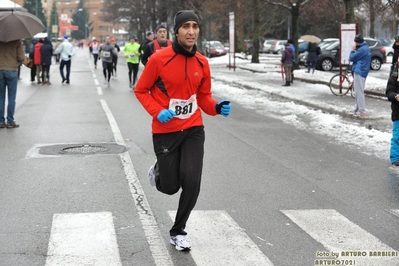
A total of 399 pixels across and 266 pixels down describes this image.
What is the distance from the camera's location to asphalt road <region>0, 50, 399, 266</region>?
5.33 metres

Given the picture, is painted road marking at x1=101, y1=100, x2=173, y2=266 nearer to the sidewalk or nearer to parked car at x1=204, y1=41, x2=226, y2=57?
the sidewalk

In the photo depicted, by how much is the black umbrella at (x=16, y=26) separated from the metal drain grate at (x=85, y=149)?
2.87 m

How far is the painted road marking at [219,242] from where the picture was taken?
201 inches

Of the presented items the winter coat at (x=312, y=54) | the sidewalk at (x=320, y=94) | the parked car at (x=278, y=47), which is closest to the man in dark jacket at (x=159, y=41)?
the sidewalk at (x=320, y=94)

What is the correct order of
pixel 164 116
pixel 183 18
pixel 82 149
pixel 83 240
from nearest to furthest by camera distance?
pixel 164 116, pixel 183 18, pixel 83 240, pixel 82 149

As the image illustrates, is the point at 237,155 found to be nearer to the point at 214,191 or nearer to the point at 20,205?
the point at 214,191

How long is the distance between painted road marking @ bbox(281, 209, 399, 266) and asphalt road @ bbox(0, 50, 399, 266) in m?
0.01

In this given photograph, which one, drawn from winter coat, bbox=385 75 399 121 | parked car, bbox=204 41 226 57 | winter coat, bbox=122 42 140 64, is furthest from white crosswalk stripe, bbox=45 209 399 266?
parked car, bbox=204 41 226 57

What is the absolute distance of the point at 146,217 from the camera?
20.9 feet

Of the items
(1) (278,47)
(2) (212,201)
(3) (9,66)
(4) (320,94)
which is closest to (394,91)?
(2) (212,201)

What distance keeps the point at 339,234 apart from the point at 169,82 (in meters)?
2.08

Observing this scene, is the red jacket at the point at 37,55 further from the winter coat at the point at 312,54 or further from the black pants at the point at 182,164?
the black pants at the point at 182,164

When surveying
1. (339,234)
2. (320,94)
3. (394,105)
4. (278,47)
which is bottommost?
(339,234)

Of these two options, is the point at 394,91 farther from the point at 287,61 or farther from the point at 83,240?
the point at 287,61
